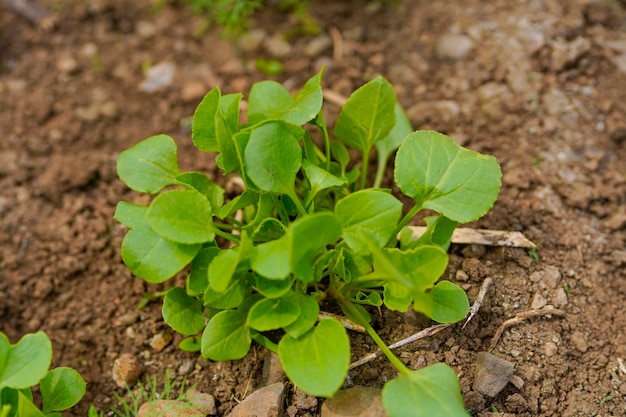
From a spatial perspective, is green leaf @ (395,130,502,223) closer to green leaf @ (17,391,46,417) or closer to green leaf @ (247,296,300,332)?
green leaf @ (247,296,300,332)

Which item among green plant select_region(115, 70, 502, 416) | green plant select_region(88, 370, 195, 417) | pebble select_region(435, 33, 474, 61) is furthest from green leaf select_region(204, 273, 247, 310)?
pebble select_region(435, 33, 474, 61)

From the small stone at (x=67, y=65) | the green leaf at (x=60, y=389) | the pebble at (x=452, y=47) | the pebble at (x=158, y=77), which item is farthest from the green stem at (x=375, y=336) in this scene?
the small stone at (x=67, y=65)

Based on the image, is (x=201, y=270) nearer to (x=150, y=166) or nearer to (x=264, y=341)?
(x=264, y=341)

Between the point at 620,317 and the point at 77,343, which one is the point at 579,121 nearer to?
the point at 620,317

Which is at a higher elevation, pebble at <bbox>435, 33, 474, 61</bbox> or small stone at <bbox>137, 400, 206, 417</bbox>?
pebble at <bbox>435, 33, 474, 61</bbox>

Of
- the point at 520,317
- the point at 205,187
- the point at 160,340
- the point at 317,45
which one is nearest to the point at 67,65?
the point at 317,45
